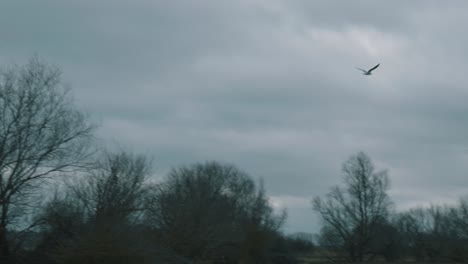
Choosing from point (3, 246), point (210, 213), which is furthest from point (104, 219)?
point (210, 213)

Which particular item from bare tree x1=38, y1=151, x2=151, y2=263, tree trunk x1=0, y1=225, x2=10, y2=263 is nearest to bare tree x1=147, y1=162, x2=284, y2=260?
bare tree x1=38, y1=151, x2=151, y2=263

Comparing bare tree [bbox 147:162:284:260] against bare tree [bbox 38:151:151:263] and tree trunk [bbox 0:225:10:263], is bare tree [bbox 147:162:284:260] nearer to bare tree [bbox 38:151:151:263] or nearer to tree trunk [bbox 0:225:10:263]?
bare tree [bbox 38:151:151:263]

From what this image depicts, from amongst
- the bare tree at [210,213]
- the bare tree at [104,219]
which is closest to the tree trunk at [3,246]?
the bare tree at [104,219]

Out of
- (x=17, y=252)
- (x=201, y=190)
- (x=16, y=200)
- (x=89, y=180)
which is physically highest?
(x=201, y=190)

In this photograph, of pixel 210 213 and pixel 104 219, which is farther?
pixel 210 213

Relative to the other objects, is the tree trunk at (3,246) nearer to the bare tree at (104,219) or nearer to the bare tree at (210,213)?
the bare tree at (104,219)

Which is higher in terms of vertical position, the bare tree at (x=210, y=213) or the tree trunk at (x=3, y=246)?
the bare tree at (x=210, y=213)

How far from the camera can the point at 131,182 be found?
143 ft

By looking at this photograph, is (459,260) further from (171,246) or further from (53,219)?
(53,219)

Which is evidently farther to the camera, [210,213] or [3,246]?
[210,213]

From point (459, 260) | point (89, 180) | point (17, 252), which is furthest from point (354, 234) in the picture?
point (17, 252)

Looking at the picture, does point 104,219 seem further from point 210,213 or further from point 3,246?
point 210,213

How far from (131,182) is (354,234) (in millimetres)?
42798

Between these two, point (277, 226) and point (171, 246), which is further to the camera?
point (277, 226)
